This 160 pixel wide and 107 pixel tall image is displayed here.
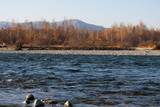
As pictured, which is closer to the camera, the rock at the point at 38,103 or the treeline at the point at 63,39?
the rock at the point at 38,103

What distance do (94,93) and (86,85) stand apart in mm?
1778

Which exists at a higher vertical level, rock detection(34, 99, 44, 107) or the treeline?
the treeline

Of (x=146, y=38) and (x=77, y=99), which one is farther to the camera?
(x=146, y=38)

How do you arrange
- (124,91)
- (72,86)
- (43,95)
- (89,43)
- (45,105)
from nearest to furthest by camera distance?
(45,105), (43,95), (124,91), (72,86), (89,43)

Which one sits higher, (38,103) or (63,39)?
(63,39)

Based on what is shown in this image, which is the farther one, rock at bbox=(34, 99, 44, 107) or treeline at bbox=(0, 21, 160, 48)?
treeline at bbox=(0, 21, 160, 48)

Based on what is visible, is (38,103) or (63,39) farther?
(63,39)

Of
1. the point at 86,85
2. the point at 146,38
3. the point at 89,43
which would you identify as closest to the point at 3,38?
the point at 89,43

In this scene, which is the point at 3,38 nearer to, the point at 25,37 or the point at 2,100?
the point at 25,37

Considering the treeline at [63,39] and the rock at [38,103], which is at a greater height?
the treeline at [63,39]

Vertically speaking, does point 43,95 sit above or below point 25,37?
below

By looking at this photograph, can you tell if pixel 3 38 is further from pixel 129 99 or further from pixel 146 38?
pixel 129 99

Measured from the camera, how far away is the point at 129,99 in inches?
309

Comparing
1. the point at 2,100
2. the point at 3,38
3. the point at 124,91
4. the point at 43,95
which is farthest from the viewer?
the point at 3,38
